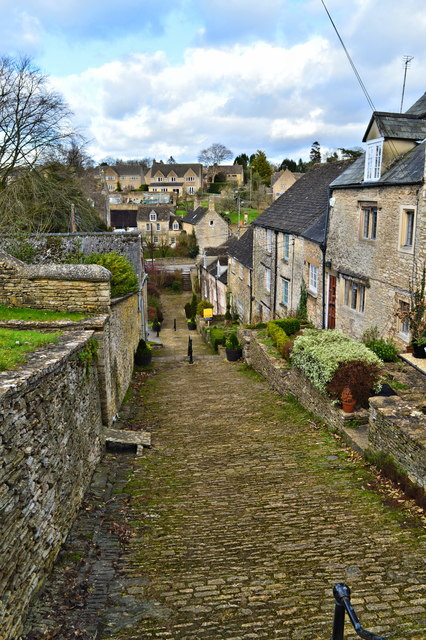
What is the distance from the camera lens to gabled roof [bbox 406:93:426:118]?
16.0 meters

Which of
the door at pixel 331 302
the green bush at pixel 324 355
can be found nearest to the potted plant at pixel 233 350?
the door at pixel 331 302

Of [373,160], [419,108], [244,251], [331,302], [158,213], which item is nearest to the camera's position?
[373,160]

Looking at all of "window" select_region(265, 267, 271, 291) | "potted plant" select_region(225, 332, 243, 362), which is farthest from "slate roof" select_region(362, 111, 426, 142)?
"window" select_region(265, 267, 271, 291)

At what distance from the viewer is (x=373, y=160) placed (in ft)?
53.7

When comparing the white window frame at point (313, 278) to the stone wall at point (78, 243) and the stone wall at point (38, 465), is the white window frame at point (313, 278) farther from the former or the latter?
the stone wall at point (38, 465)

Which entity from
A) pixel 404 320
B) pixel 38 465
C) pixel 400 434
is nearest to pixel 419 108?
pixel 404 320

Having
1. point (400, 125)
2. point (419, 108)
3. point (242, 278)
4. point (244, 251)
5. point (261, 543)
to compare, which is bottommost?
point (261, 543)

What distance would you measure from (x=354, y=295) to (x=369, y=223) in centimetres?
282

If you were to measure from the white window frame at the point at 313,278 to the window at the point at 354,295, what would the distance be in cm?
303

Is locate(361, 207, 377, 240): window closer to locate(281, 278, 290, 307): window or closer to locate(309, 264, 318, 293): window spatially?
locate(309, 264, 318, 293): window

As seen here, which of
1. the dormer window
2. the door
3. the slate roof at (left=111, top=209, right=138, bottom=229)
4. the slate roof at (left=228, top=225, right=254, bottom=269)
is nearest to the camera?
the dormer window

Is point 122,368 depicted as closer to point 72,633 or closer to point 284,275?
point 72,633

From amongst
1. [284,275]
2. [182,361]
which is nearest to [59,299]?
[182,361]

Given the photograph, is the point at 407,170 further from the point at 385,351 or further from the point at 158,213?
the point at 158,213
